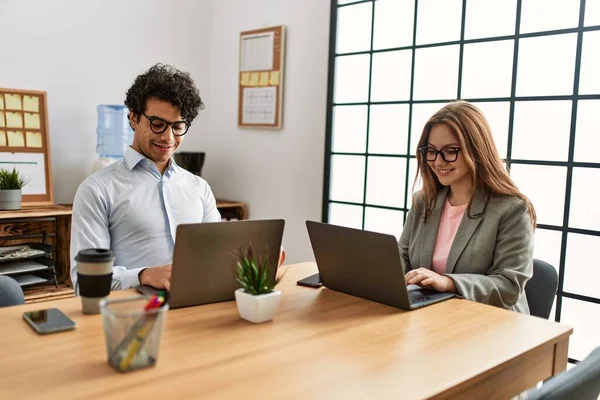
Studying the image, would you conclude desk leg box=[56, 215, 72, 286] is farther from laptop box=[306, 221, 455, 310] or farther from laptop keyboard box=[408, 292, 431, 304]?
laptop keyboard box=[408, 292, 431, 304]

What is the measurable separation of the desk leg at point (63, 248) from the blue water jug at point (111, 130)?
0.52 m

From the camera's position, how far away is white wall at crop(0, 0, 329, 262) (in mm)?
3430

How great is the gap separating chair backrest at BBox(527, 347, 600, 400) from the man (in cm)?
135

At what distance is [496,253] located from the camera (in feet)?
6.09

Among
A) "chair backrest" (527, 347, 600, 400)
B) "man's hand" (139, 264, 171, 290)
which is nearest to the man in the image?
"man's hand" (139, 264, 171, 290)

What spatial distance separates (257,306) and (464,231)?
865 mm

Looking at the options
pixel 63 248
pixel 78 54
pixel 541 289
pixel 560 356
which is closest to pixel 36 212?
pixel 63 248

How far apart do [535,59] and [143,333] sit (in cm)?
233

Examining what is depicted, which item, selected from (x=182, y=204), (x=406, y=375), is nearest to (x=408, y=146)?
(x=182, y=204)

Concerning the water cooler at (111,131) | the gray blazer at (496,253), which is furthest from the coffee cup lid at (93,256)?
the water cooler at (111,131)

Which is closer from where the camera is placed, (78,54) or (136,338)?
(136,338)

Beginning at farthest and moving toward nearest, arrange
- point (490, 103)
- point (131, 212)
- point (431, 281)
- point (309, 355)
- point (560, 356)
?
point (490, 103) < point (131, 212) < point (431, 281) < point (560, 356) < point (309, 355)

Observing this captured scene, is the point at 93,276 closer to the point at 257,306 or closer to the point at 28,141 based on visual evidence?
the point at 257,306

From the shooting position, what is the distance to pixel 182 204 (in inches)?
84.7
